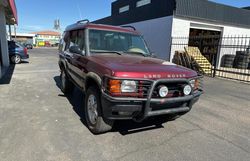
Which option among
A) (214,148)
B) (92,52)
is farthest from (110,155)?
(92,52)

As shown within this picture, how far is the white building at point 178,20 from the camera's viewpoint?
45.7 feet

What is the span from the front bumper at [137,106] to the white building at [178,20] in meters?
11.4

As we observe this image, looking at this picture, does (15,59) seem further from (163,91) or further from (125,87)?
(163,91)

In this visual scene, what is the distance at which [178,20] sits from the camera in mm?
13867

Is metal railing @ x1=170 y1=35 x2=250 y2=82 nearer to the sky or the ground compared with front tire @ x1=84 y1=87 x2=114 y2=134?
nearer to the sky

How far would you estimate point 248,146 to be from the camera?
3.36 meters

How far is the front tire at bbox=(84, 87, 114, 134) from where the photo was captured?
3.33m

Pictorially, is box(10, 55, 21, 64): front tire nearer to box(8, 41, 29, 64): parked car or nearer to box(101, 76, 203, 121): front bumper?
box(8, 41, 29, 64): parked car

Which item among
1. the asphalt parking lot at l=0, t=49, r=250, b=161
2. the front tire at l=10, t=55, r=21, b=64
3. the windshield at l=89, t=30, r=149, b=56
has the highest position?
the windshield at l=89, t=30, r=149, b=56

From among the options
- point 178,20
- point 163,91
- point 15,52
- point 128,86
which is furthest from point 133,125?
point 15,52

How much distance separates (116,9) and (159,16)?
27.1 ft

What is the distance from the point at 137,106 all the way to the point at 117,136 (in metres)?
0.93

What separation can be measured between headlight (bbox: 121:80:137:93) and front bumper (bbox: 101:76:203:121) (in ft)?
0.45

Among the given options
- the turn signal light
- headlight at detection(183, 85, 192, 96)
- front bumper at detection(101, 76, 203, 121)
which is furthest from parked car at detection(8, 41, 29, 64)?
headlight at detection(183, 85, 192, 96)
